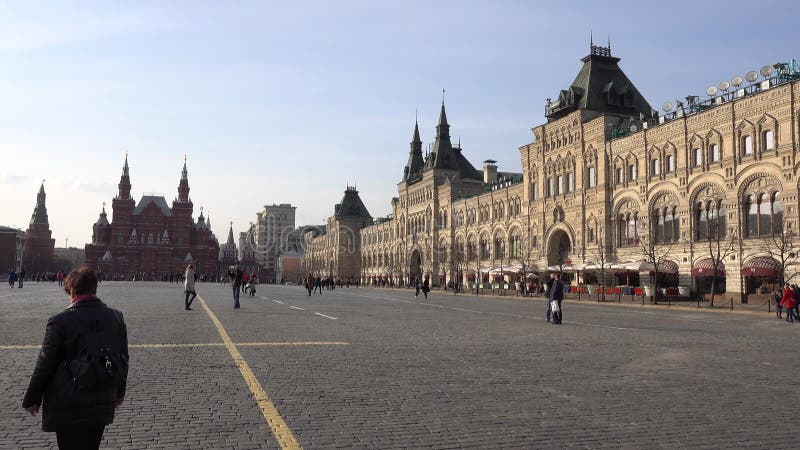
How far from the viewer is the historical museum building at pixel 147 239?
13588 centimetres

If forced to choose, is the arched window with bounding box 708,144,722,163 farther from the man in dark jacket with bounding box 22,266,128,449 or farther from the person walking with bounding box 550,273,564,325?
the man in dark jacket with bounding box 22,266,128,449

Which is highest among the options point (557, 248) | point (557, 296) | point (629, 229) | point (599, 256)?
point (629, 229)

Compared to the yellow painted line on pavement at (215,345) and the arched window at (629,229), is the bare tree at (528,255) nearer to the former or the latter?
the arched window at (629,229)

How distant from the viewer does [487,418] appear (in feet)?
24.1

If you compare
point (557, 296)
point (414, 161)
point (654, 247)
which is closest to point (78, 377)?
point (557, 296)

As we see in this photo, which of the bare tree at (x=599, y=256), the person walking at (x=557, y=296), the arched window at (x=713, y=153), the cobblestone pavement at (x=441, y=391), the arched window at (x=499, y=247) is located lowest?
the cobblestone pavement at (x=441, y=391)

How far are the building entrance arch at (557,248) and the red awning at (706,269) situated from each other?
18.5 m

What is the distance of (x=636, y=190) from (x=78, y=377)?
5184cm

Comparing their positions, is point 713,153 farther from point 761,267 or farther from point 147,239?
point 147,239

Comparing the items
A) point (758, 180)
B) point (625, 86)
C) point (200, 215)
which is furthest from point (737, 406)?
point (200, 215)

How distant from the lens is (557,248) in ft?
208

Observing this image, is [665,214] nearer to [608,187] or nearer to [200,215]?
[608,187]

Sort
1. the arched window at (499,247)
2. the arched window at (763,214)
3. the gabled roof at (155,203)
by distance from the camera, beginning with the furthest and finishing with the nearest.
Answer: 1. the gabled roof at (155,203)
2. the arched window at (499,247)
3. the arched window at (763,214)

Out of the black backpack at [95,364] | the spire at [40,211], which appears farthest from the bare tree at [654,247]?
the spire at [40,211]
